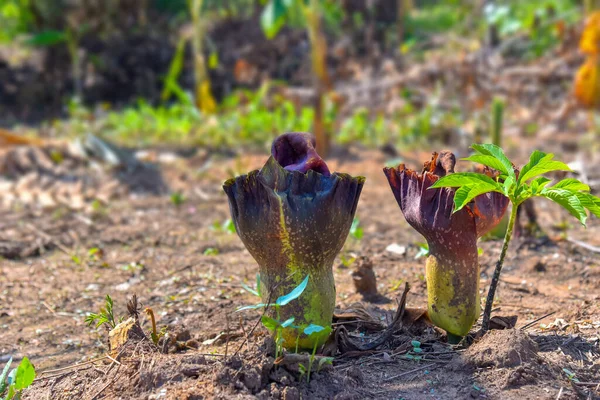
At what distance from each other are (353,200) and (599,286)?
4.64 ft

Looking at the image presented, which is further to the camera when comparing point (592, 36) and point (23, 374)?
point (592, 36)

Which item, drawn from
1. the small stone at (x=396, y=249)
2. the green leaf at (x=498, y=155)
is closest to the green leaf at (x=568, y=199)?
the green leaf at (x=498, y=155)

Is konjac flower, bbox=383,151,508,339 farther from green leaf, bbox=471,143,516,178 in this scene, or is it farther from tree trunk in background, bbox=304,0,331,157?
tree trunk in background, bbox=304,0,331,157

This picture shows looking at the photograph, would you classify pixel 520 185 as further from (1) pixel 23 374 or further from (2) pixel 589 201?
(1) pixel 23 374

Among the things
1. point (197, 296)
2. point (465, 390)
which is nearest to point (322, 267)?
point (465, 390)

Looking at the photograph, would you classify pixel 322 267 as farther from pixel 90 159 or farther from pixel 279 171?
pixel 90 159

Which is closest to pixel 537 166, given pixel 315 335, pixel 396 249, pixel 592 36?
pixel 315 335

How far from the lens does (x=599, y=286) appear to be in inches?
113

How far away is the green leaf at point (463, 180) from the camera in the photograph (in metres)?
1.82

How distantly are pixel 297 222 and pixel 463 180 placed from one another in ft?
1.56

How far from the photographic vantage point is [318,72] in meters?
6.59

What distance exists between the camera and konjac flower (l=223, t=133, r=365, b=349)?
1967 millimetres

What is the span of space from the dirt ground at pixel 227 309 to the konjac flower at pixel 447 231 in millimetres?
120

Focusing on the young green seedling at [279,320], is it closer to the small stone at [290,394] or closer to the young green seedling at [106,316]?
the small stone at [290,394]
